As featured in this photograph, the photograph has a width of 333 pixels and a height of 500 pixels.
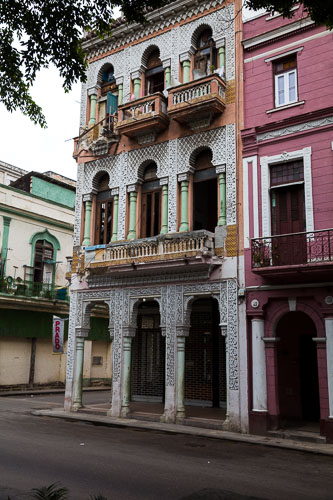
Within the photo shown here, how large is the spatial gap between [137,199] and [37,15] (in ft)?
30.5

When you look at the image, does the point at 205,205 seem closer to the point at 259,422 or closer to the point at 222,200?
the point at 222,200

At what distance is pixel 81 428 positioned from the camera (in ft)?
44.2

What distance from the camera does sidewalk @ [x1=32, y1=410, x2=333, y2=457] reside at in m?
11.0

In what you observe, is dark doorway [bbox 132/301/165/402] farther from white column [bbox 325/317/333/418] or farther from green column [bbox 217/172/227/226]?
white column [bbox 325/317/333/418]

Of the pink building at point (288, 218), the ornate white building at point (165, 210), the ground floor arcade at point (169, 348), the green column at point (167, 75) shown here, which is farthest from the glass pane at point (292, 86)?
the ground floor arcade at point (169, 348)

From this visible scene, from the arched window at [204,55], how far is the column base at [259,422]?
34.9ft

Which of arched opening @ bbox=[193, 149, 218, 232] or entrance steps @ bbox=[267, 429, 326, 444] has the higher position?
arched opening @ bbox=[193, 149, 218, 232]

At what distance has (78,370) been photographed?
16.7 m

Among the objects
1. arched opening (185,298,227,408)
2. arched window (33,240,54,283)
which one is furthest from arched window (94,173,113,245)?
arched window (33,240,54,283)

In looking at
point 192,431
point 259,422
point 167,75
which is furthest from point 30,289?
point 259,422

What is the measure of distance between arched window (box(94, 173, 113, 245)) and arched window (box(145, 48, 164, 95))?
11.8ft

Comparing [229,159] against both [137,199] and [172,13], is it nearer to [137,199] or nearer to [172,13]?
[137,199]

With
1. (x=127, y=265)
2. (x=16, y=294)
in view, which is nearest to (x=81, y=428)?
(x=127, y=265)

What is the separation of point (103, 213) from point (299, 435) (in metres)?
10.1
